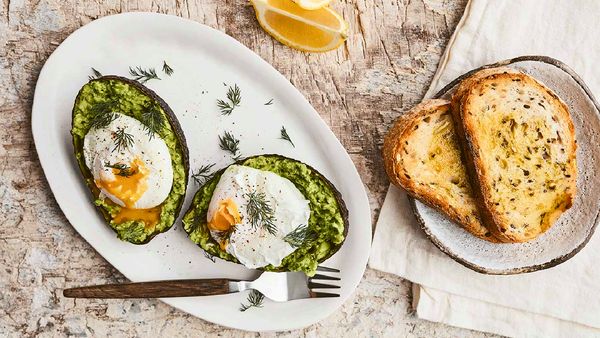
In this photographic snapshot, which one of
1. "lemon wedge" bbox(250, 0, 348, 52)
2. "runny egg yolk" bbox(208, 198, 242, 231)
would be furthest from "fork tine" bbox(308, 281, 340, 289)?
"lemon wedge" bbox(250, 0, 348, 52)

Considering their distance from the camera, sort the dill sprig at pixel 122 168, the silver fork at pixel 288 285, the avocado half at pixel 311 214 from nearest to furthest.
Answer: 1. the dill sprig at pixel 122 168
2. the avocado half at pixel 311 214
3. the silver fork at pixel 288 285

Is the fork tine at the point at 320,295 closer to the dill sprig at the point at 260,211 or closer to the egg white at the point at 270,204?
the egg white at the point at 270,204

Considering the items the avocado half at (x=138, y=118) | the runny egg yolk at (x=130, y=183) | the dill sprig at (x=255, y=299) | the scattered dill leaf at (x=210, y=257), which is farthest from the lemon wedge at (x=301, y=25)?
the dill sprig at (x=255, y=299)

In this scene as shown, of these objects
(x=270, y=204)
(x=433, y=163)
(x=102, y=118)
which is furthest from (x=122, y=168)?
(x=433, y=163)

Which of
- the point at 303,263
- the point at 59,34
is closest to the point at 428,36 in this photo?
the point at 303,263

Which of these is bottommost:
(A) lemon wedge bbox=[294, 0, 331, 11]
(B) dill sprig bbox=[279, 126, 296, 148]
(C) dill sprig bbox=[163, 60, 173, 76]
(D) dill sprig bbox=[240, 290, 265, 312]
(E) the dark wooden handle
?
(D) dill sprig bbox=[240, 290, 265, 312]

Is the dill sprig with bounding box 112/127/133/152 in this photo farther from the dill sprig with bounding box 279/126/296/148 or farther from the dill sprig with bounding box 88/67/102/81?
the dill sprig with bounding box 279/126/296/148

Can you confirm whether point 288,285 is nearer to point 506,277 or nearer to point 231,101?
point 231,101
